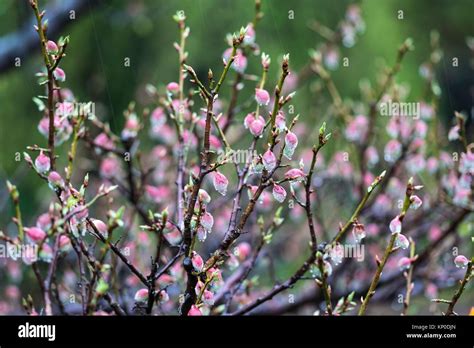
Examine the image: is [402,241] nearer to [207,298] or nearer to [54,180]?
[207,298]

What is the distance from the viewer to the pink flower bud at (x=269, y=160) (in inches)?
54.9

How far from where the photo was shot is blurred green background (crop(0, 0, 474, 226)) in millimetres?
3900

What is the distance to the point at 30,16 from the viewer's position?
9.00 ft

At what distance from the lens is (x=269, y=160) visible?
140cm

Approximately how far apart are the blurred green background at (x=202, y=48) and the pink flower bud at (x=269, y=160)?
2.51 m

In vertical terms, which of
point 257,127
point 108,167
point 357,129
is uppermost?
point 357,129

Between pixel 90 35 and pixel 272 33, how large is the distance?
136 centimetres

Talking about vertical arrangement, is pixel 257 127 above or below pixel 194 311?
above

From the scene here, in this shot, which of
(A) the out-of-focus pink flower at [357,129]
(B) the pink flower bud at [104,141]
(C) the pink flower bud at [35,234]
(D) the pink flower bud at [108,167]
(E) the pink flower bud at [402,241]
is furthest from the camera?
(A) the out-of-focus pink flower at [357,129]

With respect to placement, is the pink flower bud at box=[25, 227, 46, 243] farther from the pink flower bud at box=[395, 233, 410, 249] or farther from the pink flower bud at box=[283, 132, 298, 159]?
the pink flower bud at box=[395, 233, 410, 249]

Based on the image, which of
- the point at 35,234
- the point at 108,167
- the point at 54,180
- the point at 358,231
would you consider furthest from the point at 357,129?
the point at 35,234

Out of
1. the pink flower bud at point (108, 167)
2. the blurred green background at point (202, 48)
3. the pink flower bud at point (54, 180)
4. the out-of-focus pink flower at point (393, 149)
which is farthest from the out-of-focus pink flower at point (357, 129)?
the pink flower bud at point (54, 180)

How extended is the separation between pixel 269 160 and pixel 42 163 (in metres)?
0.56

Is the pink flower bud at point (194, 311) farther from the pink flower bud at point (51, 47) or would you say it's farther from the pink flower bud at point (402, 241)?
the pink flower bud at point (51, 47)
